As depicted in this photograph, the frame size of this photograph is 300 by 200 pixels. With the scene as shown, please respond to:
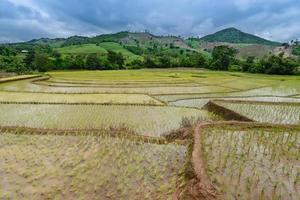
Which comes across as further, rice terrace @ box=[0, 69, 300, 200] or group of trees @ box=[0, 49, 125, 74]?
group of trees @ box=[0, 49, 125, 74]

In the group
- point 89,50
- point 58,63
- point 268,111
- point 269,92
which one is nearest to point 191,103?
point 268,111

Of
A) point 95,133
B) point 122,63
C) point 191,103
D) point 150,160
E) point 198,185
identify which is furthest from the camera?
point 122,63

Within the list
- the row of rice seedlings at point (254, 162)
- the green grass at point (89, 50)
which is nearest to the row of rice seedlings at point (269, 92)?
the row of rice seedlings at point (254, 162)

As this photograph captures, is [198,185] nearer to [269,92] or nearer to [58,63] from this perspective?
[269,92]

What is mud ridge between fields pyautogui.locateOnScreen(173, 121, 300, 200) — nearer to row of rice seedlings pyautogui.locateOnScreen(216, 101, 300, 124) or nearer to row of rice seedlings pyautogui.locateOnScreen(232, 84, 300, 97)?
row of rice seedlings pyautogui.locateOnScreen(216, 101, 300, 124)

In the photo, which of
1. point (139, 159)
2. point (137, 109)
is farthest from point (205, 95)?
point (139, 159)

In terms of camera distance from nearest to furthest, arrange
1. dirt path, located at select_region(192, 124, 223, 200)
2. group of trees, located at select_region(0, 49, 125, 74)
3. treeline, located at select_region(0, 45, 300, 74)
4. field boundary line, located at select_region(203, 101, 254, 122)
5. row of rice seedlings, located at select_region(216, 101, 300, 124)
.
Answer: dirt path, located at select_region(192, 124, 223, 200), row of rice seedlings, located at select_region(216, 101, 300, 124), field boundary line, located at select_region(203, 101, 254, 122), treeline, located at select_region(0, 45, 300, 74), group of trees, located at select_region(0, 49, 125, 74)

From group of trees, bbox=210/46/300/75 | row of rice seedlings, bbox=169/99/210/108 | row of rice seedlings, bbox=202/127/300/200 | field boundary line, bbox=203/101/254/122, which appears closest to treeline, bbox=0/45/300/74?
group of trees, bbox=210/46/300/75
